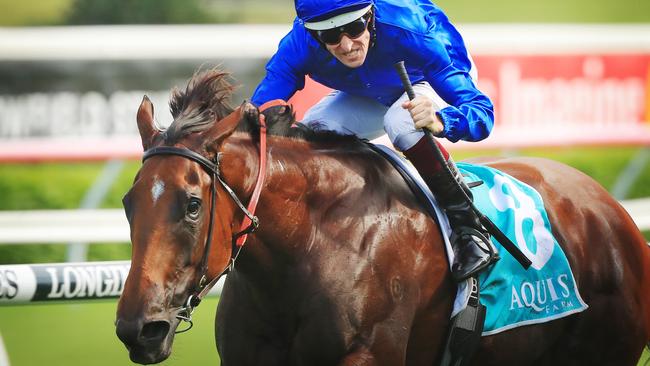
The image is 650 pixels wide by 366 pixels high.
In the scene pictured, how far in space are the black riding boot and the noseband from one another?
2.06 ft

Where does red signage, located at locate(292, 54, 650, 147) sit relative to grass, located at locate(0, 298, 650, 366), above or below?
above

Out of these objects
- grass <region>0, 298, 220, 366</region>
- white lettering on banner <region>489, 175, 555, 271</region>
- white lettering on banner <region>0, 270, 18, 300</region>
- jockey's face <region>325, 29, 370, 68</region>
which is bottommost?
grass <region>0, 298, 220, 366</region>

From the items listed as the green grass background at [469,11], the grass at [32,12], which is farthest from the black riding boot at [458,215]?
the grass at [32,12]

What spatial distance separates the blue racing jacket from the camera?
11.0 feet

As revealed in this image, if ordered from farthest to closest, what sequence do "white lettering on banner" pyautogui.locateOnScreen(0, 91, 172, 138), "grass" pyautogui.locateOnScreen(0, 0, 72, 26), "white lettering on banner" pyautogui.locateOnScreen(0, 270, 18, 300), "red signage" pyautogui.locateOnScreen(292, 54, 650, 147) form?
"red signage" pyautogui.locateOnScreen(292, 54, 650, 147), "grass" pyautogui.locateOnScreen(0, 0, 72, 26), "white lettering on banner" pyautogui.locateOnScreen(0, 91, 172, 138), "white lettering on banner" pyautogui.locateOnScreen(0, 270, 18, 300)

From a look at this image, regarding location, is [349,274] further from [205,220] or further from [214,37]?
[214,37]

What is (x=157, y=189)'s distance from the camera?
273cm

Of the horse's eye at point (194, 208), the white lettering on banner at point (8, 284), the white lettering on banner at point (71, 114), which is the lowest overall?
the white lettering on banner at point (71, 114)

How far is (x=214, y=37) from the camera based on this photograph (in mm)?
7637

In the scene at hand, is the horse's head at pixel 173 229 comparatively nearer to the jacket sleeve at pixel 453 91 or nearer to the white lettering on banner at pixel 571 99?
the jacket sleeve at pixel 453 91

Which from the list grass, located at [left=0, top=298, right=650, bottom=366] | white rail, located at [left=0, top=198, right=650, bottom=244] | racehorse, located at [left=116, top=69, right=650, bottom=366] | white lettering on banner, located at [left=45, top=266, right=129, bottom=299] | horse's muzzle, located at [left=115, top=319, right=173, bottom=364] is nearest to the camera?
horse's muzzle, located at [left=115, top=319, right=173, bottom=364]

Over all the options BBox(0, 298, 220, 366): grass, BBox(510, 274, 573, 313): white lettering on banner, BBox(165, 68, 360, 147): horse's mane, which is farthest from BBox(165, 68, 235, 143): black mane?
BBox(0, 298, 220, 366): grass

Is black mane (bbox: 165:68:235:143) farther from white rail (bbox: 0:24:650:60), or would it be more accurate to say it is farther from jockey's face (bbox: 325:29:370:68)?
white rail (bbox: 0:24:650:60)

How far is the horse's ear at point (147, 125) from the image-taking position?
2945 mm
